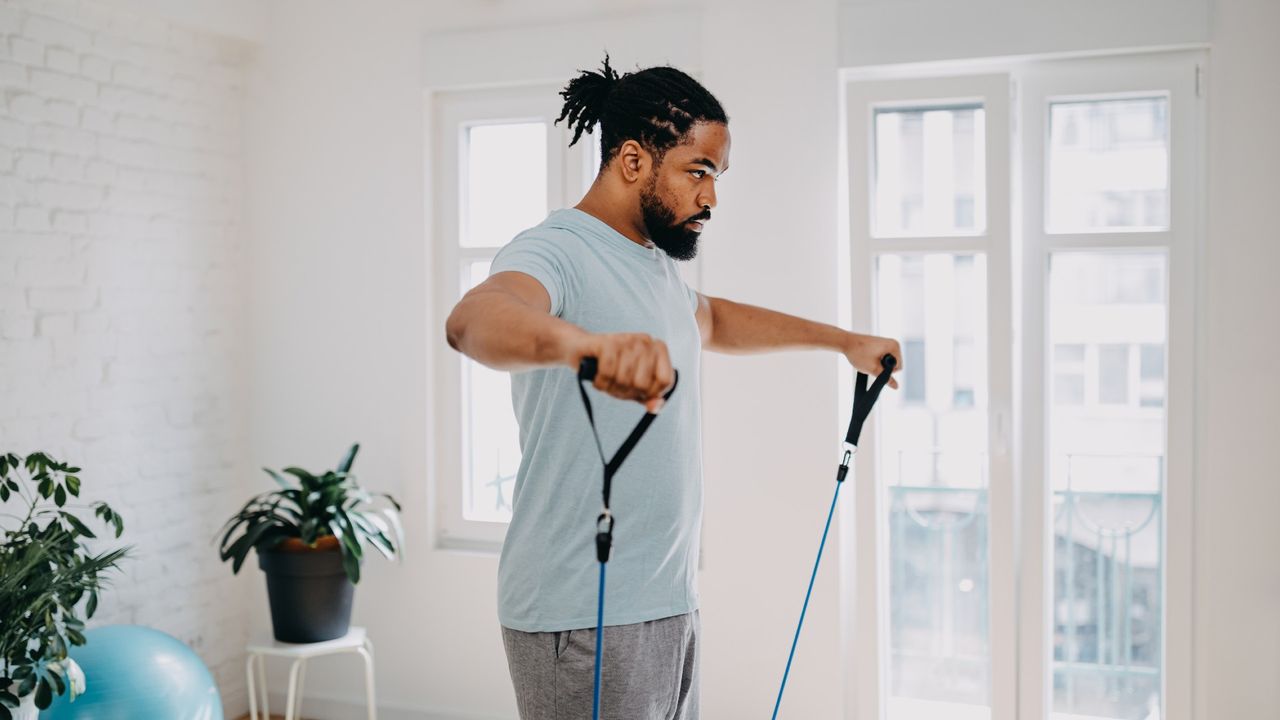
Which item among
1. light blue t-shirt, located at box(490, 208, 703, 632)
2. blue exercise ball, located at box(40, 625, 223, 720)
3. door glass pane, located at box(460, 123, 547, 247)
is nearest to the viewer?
light blue t-shirt, located at box(490, 208, 703, 632)

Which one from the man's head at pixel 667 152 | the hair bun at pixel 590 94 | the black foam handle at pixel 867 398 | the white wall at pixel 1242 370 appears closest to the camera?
the man's head at pixel 667 152

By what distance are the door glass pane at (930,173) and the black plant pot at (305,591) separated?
179 centimetres

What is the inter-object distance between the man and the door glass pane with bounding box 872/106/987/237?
4.81 ft

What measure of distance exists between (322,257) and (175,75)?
699mm

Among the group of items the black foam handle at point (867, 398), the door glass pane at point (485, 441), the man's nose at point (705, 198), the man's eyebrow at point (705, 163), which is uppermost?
the man's eyebrow at point (705, 163)

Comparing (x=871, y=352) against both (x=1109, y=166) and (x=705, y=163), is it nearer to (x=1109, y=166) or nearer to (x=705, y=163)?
(x=705, y=163)

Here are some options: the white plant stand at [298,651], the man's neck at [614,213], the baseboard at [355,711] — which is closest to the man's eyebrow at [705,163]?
the man's neck at [614,213]

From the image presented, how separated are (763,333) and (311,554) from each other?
161 centimetres

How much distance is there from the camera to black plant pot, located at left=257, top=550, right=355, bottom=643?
3008mm

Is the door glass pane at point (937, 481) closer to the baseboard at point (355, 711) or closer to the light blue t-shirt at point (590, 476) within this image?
the baseboard at point (355, 711)

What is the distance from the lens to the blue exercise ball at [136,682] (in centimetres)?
243

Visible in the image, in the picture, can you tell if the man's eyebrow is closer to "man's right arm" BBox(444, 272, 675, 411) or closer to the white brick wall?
"man's right arm" BBox(444, 272, 675, 411)

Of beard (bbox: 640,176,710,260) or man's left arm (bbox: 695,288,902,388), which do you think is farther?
man's left arm (bbox: 695,288,902,388)

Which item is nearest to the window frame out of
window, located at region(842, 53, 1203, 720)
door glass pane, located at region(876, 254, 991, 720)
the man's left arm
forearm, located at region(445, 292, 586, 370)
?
window, located at region(842, 53, 1203, 720)
